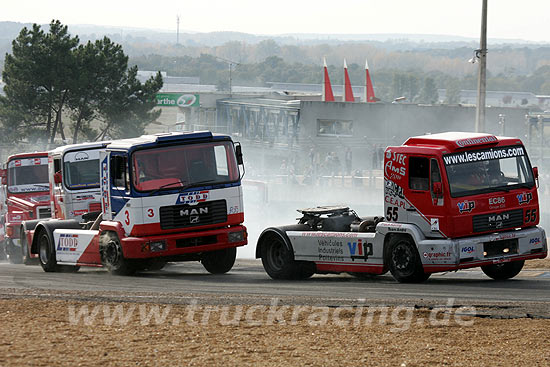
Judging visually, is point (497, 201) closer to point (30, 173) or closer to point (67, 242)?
point (67, 242)

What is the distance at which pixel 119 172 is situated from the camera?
51.9 ft

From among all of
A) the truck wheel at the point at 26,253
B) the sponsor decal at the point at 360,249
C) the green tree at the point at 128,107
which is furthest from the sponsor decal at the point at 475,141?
→ the green tree at the point at 128,107

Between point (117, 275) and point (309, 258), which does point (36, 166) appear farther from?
point (309, 258)

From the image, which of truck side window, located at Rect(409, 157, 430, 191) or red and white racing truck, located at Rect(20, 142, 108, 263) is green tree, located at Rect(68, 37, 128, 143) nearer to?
red and white racing truck, located at Rect(20, 142, 108, 263)

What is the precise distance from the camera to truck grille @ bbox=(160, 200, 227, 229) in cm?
1573

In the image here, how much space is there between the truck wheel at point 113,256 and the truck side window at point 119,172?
1051mm

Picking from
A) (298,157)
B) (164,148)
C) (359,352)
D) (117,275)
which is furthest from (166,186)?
(298,157)

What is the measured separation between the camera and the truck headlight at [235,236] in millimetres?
16203

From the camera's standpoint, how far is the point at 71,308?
11.5 metres

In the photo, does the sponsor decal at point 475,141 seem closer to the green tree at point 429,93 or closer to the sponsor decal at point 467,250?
the sponsor decal at point 467,250

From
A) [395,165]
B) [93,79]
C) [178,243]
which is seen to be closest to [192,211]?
[178,243]

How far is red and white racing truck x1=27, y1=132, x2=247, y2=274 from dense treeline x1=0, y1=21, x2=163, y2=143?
38.1 metres

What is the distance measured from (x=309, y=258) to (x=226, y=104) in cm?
6277

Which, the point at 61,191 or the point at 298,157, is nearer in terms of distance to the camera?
the point at 61,191
